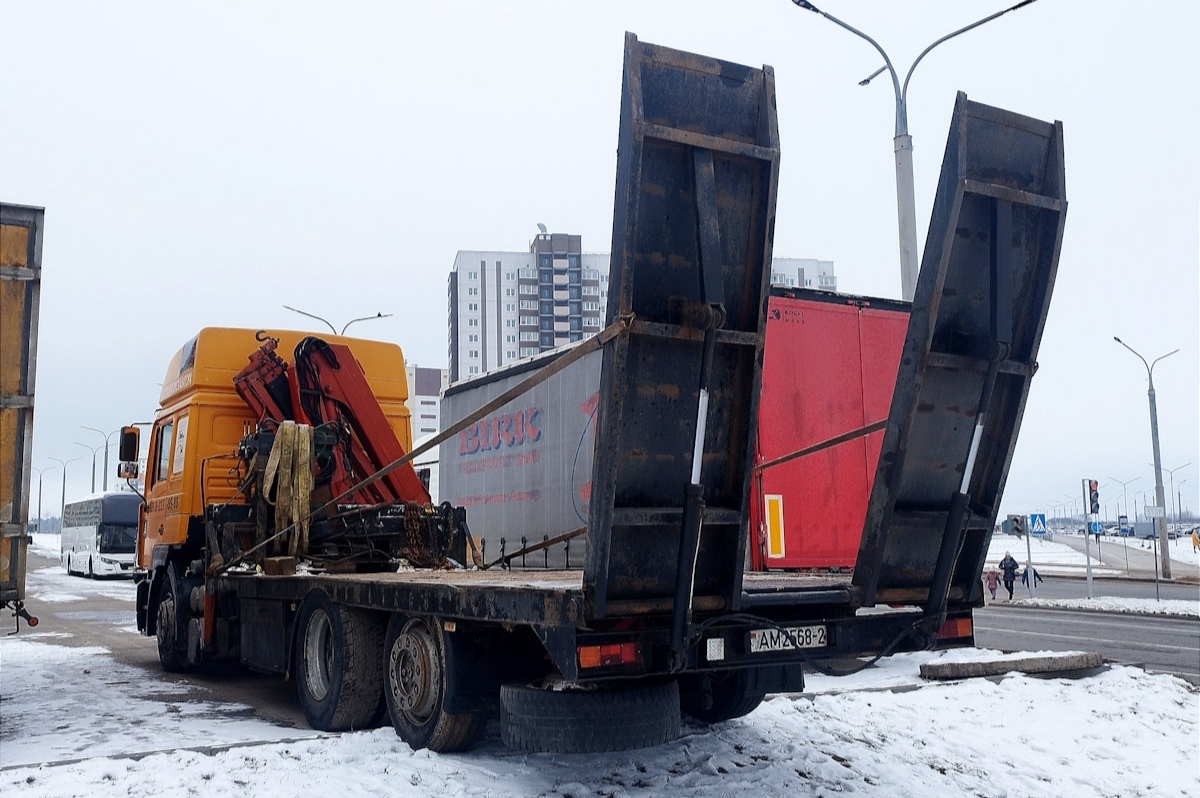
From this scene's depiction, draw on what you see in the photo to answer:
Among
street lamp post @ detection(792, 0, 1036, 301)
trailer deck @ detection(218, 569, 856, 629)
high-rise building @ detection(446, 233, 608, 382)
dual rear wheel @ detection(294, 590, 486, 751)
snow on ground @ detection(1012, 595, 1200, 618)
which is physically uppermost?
high-rise building @ detection(446, 233, 608, 382)

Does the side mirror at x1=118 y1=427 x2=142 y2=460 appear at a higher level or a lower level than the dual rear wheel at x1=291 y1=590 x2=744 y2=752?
higher

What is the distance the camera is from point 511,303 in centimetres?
12062

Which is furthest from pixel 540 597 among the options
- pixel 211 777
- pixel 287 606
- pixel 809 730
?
pixel 287 606

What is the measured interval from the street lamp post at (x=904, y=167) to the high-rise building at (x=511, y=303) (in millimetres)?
102870

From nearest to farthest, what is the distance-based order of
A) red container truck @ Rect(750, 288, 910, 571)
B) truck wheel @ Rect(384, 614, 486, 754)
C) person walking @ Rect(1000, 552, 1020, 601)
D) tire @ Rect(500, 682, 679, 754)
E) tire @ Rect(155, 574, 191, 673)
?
tire @ Rect(500, 682, 679, 754), truck wheel @ Rect(384, 614, 486, 754), red container truck @ Rect(750, 288, 910, 571), tire @ Rect(155, 574, 191, 673), person walking @ Rect(1000, 552, 1020, 601)

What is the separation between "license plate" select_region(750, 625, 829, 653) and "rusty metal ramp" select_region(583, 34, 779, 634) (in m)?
0.27

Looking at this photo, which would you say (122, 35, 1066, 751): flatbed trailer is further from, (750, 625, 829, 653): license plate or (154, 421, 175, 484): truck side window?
(154, 421, 175, 484): truck side window

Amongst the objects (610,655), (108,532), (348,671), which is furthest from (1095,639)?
(108,532)

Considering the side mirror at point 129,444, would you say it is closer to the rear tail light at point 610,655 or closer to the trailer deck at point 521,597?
the trailer deck at point 521,597

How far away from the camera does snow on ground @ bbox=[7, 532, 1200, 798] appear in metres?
5.69

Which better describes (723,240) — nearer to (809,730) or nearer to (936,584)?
(936,584)

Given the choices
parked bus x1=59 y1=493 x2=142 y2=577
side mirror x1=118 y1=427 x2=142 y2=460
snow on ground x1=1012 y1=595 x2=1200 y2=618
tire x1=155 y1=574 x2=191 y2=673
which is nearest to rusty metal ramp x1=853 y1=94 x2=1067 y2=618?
tire x1=155 y1=574 x2=191 y2=673

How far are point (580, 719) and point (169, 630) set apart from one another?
709 cm

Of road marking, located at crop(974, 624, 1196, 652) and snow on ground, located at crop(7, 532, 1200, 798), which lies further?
road marking, located at crop(974, 624, 1196, 652)
